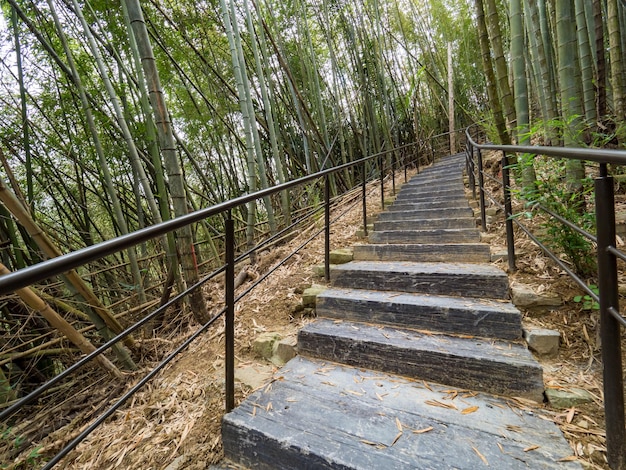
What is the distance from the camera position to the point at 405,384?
4.71 feet

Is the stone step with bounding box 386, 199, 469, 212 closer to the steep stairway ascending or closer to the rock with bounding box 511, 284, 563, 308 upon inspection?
the steep stairway ascending

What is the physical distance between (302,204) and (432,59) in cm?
590

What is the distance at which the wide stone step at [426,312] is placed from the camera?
1531mm

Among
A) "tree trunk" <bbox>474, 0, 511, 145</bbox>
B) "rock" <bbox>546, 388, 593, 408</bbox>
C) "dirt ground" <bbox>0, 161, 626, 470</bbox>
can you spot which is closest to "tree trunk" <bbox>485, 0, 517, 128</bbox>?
"tree trunk" <bbox>474, 0, 511, 145</bbox>

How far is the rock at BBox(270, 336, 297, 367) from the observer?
1.75 metres

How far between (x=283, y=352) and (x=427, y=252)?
1.37m

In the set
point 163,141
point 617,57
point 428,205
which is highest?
point 617,57

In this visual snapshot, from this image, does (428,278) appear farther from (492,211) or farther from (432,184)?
(432,184)

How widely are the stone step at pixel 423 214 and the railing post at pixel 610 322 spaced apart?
217cm

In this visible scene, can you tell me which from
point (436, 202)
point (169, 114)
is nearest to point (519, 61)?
point (436, 202)

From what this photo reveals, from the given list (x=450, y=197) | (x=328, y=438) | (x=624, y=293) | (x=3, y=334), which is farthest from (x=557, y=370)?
(x=3, y=334)

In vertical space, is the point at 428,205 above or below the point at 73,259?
below

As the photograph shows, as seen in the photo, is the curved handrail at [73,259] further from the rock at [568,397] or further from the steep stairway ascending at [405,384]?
Answer: the rock at [568,397]

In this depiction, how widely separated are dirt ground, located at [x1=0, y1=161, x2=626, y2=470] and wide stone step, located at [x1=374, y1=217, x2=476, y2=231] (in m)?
0.49
